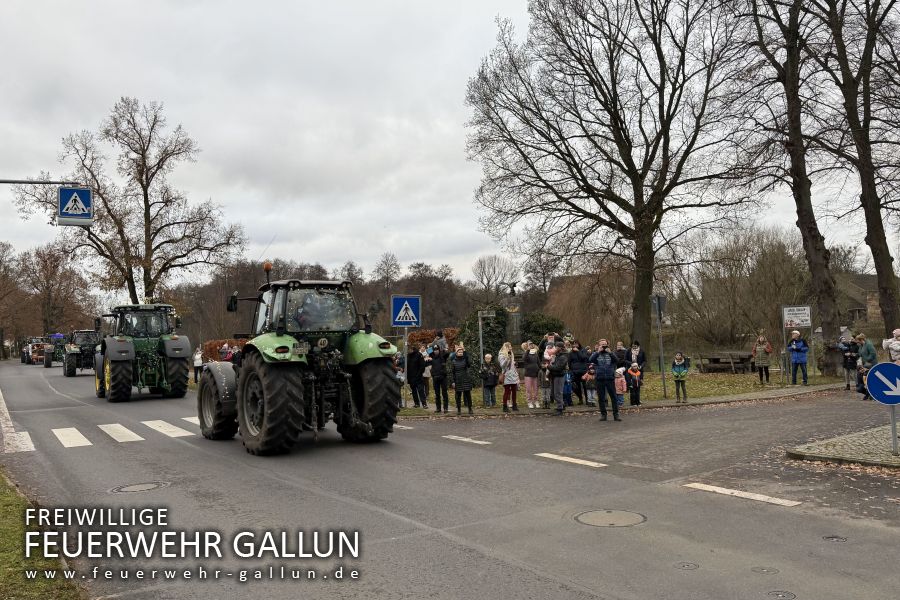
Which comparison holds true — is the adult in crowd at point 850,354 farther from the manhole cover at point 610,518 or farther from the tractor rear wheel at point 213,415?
the tractor rear wheel at point 213,415

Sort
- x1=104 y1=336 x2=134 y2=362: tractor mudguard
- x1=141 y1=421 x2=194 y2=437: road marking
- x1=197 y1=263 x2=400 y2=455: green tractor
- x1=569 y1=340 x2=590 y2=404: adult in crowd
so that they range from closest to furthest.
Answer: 1. x1=197 y1=263 x2=400 y2=455: green tractor
2. x1=141 y1=421 x2=194 y2=437: road marking
3. x1=569 y1=340 x2=590 y2=404: adult in crowd
4. x1=104 y1=336 x2=134 y2=362: tractor mudguard

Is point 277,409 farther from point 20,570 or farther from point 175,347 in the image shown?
point 175,347

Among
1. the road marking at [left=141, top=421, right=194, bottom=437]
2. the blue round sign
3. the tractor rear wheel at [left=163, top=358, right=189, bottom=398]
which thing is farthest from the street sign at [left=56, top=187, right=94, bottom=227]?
the blue round sign

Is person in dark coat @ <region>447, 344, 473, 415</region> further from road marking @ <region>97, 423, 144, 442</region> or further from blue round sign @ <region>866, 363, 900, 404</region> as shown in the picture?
blue round sign @ <region>866, 363, 900, 404</region>

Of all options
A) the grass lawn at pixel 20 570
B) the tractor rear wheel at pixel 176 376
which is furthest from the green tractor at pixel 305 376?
the tractor rear wheel at pixel 176 376

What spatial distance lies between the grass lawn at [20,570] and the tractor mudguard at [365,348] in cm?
507

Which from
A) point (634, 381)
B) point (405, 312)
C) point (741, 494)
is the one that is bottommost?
point (741, 494)

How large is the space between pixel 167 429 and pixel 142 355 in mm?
8174

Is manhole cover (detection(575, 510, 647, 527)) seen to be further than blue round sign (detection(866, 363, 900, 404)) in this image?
No

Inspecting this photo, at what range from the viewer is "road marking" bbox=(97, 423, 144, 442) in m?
12.4

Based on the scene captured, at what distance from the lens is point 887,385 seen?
356 inches

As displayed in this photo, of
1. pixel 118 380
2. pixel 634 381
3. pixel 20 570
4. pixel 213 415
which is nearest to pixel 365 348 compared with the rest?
pixel 213 415

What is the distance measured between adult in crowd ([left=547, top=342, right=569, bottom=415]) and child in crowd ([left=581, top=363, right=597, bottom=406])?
20.3 inches

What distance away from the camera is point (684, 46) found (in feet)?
88.4
